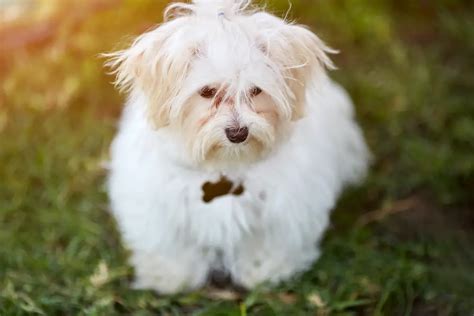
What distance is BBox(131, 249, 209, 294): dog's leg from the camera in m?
2.84

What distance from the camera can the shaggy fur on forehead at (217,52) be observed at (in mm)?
2199

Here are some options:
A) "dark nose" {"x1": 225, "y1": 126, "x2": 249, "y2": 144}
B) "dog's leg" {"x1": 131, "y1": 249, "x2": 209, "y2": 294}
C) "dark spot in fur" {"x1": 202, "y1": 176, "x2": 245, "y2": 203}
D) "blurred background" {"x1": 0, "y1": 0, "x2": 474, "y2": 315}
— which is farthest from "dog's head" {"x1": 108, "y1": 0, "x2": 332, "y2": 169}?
"dog's leg" {"x1": 131, "y1": 249, "x2": 209, "y2": 294}

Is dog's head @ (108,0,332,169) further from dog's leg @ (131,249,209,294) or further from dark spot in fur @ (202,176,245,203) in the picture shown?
dog's leg @ (131,249,209,294)

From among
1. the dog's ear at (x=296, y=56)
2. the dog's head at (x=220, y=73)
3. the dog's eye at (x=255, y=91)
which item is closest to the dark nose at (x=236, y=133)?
the dog's head at (x=220, y=73)

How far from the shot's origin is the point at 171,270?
2.86 metres

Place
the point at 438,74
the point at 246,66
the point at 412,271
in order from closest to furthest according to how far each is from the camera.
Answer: the point at 246,66, the point at 412,271, the point at 438,74

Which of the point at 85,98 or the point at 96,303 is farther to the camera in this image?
the point at 85,98

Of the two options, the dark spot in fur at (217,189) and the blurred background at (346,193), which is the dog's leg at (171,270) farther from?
the dark spot in fur at (217,189)

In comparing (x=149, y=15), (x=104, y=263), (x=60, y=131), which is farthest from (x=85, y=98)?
(x=104, y=263)

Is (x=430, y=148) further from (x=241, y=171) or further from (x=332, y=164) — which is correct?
(x=241, y=171)

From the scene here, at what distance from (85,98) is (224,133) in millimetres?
1821

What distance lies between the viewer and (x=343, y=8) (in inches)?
175

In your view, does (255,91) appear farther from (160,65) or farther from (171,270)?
(171,270)

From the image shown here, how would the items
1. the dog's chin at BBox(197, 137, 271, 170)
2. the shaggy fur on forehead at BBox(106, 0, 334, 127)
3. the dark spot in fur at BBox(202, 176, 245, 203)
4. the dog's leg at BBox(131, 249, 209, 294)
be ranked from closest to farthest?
the shaggy fur on forehead at BBox(106, 0, 334, 127) < the dog's chin at BBox(197, 137, 271, 170) < the dark spot in fur at BBox(202, 176, 245, 203) < the dog's leg at BBox(131, 249, 209, 294)
